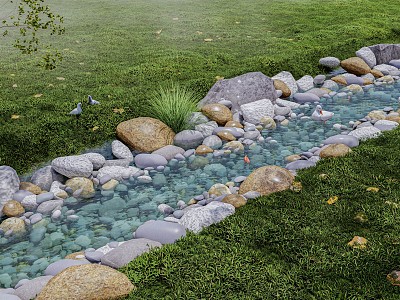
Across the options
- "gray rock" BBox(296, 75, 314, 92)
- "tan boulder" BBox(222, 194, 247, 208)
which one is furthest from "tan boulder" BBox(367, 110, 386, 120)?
"tan boulder" BBox(222, 194, 247, 208)

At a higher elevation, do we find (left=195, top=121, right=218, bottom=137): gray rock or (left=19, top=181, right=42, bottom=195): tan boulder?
(left=195, top=121, right=218, bottom=137): gray rock

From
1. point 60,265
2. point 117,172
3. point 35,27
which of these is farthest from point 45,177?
point 60,265

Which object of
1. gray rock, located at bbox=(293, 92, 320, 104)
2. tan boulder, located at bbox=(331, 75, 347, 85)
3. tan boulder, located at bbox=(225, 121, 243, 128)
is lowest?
tan boulder, located at bbox=(225, 121, 243, 128)

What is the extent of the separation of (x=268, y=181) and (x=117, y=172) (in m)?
1.98

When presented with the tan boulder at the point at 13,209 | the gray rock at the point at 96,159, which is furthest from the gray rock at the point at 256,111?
the tan boulder at the point at 13,209

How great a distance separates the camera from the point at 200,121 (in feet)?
25.3

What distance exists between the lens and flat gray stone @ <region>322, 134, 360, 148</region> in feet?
21.7

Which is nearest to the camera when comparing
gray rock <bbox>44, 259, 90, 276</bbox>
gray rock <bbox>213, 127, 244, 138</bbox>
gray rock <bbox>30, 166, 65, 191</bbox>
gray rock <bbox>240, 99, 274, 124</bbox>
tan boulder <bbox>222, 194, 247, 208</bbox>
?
gray rock <bbox>44, 259, 90, 276</bbox>

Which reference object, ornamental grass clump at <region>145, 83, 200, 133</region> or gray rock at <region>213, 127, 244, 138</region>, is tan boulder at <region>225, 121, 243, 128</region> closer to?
gray rock at <region>213, 127, 244, 138</region>

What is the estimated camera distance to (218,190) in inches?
230

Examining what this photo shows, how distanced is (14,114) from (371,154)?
4948 mm

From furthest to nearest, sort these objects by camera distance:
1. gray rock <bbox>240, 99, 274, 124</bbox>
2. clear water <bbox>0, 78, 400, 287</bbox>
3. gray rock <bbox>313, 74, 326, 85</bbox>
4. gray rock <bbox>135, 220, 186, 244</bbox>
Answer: gray rock <bbox>313, 74, 326, 85</bbox>, gray rock <bbox>240, 99, 274, 124</bbox>, clear water <bbox>0, 78, 400, 287</bbox>, gray rock <bbox>135, 220, 186, 244</bbox>

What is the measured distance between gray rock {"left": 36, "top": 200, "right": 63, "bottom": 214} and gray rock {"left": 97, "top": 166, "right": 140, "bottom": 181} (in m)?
0.75

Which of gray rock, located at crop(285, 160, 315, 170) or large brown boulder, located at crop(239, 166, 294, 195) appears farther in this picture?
gray rock, located at crop(285, 160, 315, 170)
